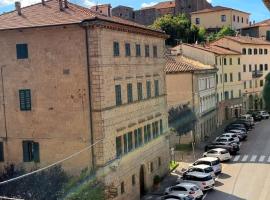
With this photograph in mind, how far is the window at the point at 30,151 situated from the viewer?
3166 cm

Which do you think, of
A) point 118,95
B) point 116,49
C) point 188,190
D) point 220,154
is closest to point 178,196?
point 188,190

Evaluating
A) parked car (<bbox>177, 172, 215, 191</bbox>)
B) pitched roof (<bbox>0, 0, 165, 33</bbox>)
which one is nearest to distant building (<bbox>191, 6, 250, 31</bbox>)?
parked car (<bbox>177, 172, 215, 191</bbox>)

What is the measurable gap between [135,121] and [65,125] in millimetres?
6219

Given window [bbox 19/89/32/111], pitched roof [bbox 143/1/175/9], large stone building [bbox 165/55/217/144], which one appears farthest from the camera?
pitched roof [bbox 143/1/175/9]

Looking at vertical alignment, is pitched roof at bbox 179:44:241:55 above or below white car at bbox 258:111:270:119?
above

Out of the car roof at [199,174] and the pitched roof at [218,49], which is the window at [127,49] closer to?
the car roof at [199,174]

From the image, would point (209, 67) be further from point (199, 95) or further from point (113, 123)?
point (113, 123)

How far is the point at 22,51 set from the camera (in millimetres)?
31344

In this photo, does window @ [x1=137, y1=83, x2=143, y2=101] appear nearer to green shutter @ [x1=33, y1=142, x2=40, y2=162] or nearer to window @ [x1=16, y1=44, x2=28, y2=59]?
green shutter @ [x1=33, y1=142, x2=40, y2=162]

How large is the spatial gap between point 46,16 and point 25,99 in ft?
17.6

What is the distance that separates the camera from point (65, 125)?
3077cm

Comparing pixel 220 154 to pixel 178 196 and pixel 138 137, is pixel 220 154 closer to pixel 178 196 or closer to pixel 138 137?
pixel 138 137

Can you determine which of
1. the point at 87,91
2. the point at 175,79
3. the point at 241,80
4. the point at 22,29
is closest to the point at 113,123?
the point at 87,91

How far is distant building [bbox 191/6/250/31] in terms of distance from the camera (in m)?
114
